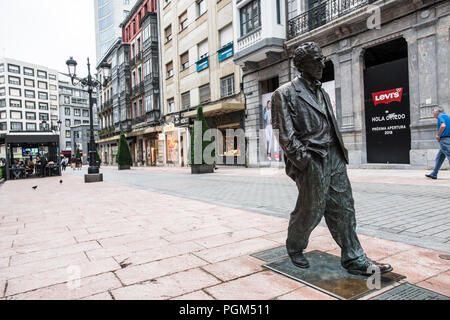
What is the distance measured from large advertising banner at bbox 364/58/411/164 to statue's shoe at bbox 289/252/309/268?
438 inches

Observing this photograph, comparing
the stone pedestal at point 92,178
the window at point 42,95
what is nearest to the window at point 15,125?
the window at point 42,95

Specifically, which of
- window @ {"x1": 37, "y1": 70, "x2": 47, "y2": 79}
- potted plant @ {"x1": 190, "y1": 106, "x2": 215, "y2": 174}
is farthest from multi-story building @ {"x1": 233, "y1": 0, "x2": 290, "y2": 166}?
window @ {"x1": 37, "y1": 70, "x2": 47, "y2": 79}

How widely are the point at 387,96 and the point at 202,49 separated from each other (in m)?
15.7

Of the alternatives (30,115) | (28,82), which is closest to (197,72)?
(30,115)

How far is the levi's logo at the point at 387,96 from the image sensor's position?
12073mm

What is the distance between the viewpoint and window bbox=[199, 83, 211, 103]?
23719 millimetres

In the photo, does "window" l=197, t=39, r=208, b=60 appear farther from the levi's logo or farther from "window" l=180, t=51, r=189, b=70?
the levi's logo

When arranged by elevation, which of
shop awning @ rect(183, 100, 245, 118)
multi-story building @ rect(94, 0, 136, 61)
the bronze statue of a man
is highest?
multi-story building @ rect(94, 0, 136, 61)

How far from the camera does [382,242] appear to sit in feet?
11.2

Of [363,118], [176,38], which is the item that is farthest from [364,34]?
[176,38]

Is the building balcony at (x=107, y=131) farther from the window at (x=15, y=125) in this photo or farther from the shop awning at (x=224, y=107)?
the window at (x=15, y=125)

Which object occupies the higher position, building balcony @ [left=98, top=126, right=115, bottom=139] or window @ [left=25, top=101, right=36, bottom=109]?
window @ [left=25, top=101, right=36, bottom=109]

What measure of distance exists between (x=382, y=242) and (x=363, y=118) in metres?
11.1

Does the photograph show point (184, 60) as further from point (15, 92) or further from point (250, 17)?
point (15, 92)
